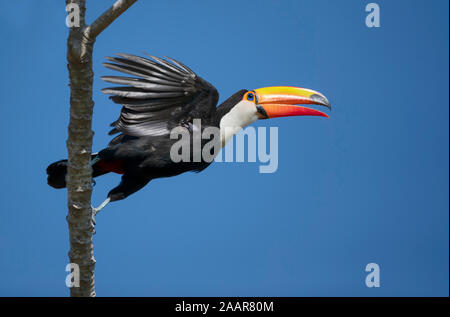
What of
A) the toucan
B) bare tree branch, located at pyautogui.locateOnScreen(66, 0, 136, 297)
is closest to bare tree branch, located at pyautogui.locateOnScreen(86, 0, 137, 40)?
bare tree branch, located at pyautogui.locateOnScreen(66, 0, 136, 297)

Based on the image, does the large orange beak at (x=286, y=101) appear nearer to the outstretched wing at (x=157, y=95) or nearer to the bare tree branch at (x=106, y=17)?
the outstretched wing at (x=157, y=95)

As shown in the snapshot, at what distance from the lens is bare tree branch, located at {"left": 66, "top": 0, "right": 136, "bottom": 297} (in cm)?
355

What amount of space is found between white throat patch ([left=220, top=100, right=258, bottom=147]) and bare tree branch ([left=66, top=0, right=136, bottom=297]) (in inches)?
62.0

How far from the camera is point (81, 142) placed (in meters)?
3.92

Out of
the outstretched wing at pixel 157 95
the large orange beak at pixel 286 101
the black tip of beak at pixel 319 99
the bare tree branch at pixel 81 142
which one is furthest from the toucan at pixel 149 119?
the black tip of beak at pixel 319 99

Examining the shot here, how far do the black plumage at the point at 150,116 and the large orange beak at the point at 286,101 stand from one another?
2.67 ft

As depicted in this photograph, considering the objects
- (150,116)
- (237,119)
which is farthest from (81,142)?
(237,119)

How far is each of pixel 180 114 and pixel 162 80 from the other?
0.37 metres

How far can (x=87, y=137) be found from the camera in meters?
3.93

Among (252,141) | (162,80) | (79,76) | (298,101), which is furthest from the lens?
(298,101)

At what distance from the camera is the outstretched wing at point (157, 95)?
4430 mm

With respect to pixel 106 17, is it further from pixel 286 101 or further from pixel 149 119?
pixel 286 101
